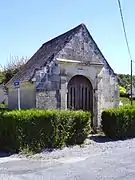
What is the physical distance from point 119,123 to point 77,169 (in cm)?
568

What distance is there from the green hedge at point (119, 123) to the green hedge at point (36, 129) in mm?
2281

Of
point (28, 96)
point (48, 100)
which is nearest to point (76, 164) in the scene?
point (48, 100)

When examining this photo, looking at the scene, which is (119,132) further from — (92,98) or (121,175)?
(121,175)

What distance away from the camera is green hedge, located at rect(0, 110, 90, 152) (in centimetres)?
1112

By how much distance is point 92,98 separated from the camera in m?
16.4

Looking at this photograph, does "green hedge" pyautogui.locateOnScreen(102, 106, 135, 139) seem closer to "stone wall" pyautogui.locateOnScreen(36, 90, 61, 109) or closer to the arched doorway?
the arched doorway

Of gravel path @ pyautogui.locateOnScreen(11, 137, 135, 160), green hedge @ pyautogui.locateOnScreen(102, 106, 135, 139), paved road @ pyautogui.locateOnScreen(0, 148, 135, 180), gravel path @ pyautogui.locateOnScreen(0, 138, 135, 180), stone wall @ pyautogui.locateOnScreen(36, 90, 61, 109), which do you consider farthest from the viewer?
stone wall @ pyautogui.locateOnScreen(36, 90, 61, 109)

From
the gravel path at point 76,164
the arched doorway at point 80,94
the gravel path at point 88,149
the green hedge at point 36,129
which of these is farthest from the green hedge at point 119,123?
the green hedge at point 36,129

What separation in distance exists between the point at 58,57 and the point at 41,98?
2171mm

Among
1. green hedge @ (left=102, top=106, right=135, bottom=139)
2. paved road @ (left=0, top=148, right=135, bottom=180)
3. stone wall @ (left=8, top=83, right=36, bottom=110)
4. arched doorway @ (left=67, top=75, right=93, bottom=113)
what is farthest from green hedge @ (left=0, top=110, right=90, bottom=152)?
arched doorway @ (left=67, top=75, right=93, bottom=113)

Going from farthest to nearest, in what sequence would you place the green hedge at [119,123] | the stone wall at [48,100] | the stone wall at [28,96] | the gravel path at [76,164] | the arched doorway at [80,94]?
the arched doorway at [80,94], the stone wall at [28,96], the stone wall at [48,100], the green hedge at [119,123], the gravel path at [76,164]

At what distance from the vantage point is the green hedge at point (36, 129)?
11125mm

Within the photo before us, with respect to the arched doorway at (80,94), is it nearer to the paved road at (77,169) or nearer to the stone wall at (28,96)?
the stone wall at (28,96)

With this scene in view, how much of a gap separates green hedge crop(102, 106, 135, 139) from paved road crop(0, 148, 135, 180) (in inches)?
128
